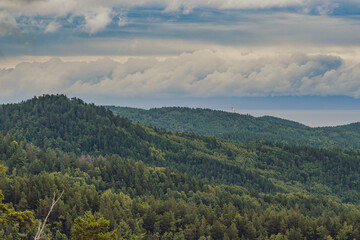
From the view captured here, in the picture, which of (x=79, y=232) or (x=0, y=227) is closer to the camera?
(x=79, y=232)

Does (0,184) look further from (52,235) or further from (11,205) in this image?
(52,235)

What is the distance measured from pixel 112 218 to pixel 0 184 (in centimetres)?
4291

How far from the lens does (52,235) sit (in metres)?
183

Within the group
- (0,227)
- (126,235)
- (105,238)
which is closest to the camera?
(105,238)

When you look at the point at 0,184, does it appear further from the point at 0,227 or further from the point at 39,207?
the point at 0,227

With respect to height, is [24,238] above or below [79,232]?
below

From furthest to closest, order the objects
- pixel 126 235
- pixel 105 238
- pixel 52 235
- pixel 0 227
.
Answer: pixel 126 235
pixel 52 235
pixel 0 227
pixel 105 238

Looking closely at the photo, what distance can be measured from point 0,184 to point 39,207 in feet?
58.6

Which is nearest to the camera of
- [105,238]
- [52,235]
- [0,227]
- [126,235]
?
[105,238]

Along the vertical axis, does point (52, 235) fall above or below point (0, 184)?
below

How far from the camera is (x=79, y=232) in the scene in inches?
3472

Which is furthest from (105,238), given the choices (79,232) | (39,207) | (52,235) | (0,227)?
(39,207)

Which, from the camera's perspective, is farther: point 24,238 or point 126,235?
point 126,235

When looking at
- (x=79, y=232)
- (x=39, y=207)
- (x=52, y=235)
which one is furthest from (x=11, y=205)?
(x=79, y=232)
